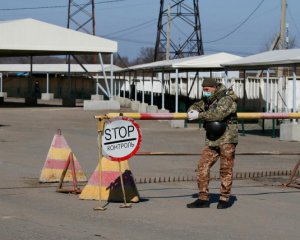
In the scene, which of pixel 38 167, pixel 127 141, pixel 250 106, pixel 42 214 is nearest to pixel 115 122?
pixel 127 141

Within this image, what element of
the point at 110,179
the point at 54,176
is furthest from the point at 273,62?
the point at 110,179

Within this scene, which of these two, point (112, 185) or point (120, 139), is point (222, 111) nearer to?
point (120, 139)

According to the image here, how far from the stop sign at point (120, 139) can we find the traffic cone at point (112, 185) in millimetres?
619

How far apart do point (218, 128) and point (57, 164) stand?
411cm

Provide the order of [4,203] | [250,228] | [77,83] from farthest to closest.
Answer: [77,83]
[4,203]
[250,228]

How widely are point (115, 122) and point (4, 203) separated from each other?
77.5 inches

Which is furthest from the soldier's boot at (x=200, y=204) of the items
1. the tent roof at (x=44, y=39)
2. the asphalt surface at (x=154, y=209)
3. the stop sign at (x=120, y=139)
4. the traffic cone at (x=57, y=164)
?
the tent roof at (x=44, y=39)

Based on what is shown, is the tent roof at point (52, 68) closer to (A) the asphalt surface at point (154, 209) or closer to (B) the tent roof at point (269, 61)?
(B) the tent roof at point (269, 61)

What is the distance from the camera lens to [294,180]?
1316 cm

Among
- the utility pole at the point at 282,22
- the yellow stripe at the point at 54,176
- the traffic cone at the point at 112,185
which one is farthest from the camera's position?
the utility pole at the point at 282,22

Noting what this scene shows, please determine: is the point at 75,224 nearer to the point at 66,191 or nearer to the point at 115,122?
the point at 115,122

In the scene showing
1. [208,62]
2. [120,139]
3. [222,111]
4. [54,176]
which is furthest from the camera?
[208,62]

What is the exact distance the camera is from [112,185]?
1028cm

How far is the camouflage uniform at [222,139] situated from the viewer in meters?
9.52
